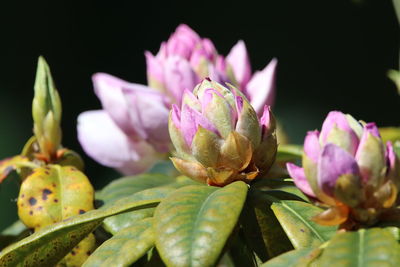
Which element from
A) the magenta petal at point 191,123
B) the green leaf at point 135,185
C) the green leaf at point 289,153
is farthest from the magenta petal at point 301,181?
the green leaf at point 289,153

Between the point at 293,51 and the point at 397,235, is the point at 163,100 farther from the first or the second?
the point at 293,51

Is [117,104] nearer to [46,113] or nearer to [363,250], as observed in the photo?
[46,113]

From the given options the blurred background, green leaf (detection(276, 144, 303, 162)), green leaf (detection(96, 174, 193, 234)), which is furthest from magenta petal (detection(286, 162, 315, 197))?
the blurred background

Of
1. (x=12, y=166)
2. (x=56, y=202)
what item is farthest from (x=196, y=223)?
(x=12, y=166)

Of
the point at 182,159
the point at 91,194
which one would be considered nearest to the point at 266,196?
the point at 182,159

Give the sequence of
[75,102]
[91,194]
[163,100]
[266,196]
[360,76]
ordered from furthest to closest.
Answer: [360,76], [75,102], [163,100], [91,194], [266,196]

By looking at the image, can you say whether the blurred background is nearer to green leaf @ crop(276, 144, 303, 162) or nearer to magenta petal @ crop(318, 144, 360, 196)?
green leaf @ crop(276, 144, 303, 162)
